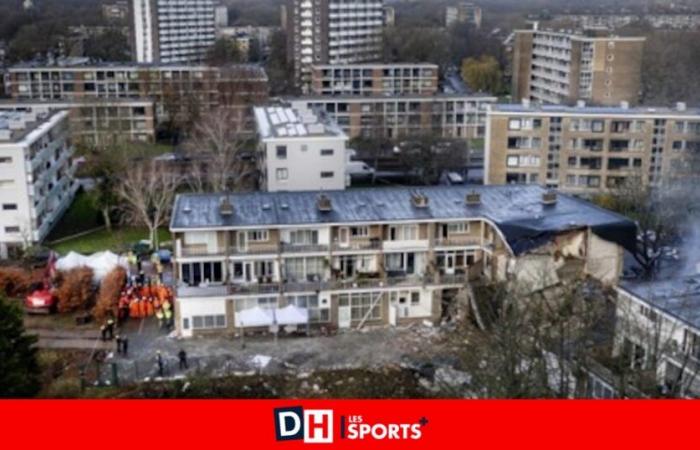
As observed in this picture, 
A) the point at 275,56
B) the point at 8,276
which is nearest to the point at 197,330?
the point at 8,276

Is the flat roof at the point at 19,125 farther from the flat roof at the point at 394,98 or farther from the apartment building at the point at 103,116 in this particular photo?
the flat roof at the point at 394,98

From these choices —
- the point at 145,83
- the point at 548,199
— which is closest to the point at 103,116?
the point at 145,83

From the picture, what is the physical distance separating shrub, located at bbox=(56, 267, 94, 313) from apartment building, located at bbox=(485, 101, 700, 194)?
4740 mm

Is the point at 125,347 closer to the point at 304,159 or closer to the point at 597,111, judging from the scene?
the point at 304,159

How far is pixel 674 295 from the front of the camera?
4035 mm

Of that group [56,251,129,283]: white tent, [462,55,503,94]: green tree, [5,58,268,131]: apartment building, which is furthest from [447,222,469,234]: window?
[462,55,503,94]: green tree

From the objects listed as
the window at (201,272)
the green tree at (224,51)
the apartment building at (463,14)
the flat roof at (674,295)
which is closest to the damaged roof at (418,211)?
the window at (201,272)

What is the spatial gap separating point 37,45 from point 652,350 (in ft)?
28.3

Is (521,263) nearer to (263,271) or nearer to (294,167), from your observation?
(263,271)

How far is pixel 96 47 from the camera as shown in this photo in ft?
42.3

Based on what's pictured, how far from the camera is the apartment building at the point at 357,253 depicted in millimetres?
5234

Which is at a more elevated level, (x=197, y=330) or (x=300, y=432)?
(x=300, y=432)

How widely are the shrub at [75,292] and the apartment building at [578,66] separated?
8.84 metres

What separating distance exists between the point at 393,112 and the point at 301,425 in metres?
10.8
